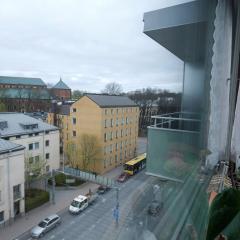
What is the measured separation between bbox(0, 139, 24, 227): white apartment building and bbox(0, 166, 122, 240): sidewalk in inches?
6.6

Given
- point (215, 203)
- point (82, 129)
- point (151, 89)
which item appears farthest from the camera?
point (82, 129)

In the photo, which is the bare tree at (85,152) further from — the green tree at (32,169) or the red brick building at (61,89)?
the red brick building at (61,89)

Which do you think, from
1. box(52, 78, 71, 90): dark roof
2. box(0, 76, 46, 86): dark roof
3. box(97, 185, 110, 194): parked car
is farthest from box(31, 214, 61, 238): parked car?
box(52, 78, 71, 90): dark roof

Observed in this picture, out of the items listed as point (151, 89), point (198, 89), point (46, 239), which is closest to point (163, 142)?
point (151, 89)

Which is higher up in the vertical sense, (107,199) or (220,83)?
(220,83)

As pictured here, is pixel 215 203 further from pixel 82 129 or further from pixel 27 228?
pixel 82 129

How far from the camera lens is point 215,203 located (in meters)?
0.26

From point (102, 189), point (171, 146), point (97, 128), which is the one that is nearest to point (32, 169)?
point (102, 189)

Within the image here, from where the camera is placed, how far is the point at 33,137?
18.4 ft

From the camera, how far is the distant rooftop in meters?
5.14

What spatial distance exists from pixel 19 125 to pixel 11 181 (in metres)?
1.62

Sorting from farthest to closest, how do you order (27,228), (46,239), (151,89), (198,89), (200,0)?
(27,228) → (46,239) → (198,89) → (200,0) → (151,89)

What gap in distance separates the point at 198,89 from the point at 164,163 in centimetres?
44

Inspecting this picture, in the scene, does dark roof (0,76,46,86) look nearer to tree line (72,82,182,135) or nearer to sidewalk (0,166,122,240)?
sidewalk (0,166,122,240)
